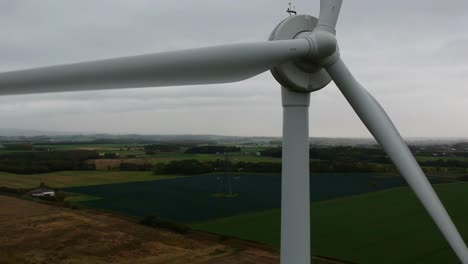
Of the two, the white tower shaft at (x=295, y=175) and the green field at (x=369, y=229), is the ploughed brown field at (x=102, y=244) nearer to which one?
the green field at (x=369, y=229)

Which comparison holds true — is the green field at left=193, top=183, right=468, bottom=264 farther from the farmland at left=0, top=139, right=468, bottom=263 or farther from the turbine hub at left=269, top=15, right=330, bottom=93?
the turbine hub at left=269, top=15, right=330, bottom=93

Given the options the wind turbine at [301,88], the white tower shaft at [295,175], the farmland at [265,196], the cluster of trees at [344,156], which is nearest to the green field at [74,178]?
the farmland at [265,196]

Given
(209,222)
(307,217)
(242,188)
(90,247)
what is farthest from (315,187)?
(307,217)

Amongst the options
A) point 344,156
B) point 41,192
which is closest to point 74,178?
point 41,192

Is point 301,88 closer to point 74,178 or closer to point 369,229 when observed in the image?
point 369,229

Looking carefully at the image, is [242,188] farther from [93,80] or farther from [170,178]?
[93,80]

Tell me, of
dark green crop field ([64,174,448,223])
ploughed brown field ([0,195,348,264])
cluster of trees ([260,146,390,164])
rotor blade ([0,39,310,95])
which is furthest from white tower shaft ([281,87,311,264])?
cluster of trees ([260,146,390,164])
